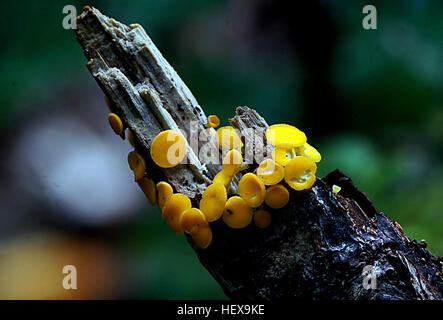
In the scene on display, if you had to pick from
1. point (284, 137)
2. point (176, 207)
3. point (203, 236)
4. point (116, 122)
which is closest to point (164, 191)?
point (176, 207)

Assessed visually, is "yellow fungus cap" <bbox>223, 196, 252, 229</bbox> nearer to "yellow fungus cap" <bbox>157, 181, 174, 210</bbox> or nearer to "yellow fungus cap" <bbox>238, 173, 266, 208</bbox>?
"yellow fungus cap" <bbox>238, 173, 266, 208</bbox>

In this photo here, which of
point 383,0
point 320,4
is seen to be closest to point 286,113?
point 320,4

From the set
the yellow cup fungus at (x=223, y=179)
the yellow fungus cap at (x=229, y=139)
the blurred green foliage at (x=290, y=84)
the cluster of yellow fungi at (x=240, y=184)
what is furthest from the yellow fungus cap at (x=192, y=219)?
the blurred green foliage at (x=290, y=84)

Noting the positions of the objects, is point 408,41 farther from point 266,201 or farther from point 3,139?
point 3,139

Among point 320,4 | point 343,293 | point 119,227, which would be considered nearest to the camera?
point 343,293

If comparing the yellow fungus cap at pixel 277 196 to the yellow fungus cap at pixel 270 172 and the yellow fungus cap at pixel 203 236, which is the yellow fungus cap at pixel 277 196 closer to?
the yellow fungus cap at pixel 270 172

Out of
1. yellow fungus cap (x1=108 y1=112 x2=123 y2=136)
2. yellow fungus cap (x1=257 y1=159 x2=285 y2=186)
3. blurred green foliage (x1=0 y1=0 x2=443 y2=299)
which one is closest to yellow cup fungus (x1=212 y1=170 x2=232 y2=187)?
yellow fungus cap (x1=257 y1=159 x2=285 y2=186)
